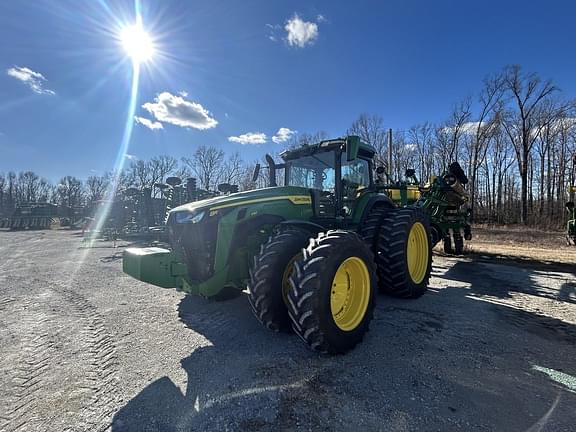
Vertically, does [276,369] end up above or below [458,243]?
below

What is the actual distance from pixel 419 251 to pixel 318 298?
3522mm

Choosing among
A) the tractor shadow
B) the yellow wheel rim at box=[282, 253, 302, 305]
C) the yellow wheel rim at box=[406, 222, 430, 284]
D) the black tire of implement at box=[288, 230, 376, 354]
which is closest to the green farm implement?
the yellow wheel rim at box=[406, 222, 430, 284]

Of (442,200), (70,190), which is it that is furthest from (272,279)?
(70,190)

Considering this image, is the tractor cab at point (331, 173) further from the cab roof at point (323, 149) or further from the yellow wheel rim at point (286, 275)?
the yellow wheel rim at point (286, 275)

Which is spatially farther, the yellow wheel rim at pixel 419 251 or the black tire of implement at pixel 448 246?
the black tire of implement at pixel 448 246

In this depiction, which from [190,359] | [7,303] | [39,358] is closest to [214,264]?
[190,359]

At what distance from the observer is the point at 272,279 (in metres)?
3.27

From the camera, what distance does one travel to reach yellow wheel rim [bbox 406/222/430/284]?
221 inches

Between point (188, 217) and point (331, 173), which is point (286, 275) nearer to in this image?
point (188, 217)

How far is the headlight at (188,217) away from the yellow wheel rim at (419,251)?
3583 mm

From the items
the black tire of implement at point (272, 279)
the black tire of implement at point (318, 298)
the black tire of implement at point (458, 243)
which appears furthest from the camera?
the black tire of implement at point (458, 243)

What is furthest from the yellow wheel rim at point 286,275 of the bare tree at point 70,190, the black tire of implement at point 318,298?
the bare tree at point 70,190

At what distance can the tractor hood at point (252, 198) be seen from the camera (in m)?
3.90

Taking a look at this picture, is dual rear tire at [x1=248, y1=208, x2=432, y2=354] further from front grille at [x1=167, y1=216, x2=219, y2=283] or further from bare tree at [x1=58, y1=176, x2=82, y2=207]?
bare tree at [x1=58, y1=176, x2=82, y2=207]
